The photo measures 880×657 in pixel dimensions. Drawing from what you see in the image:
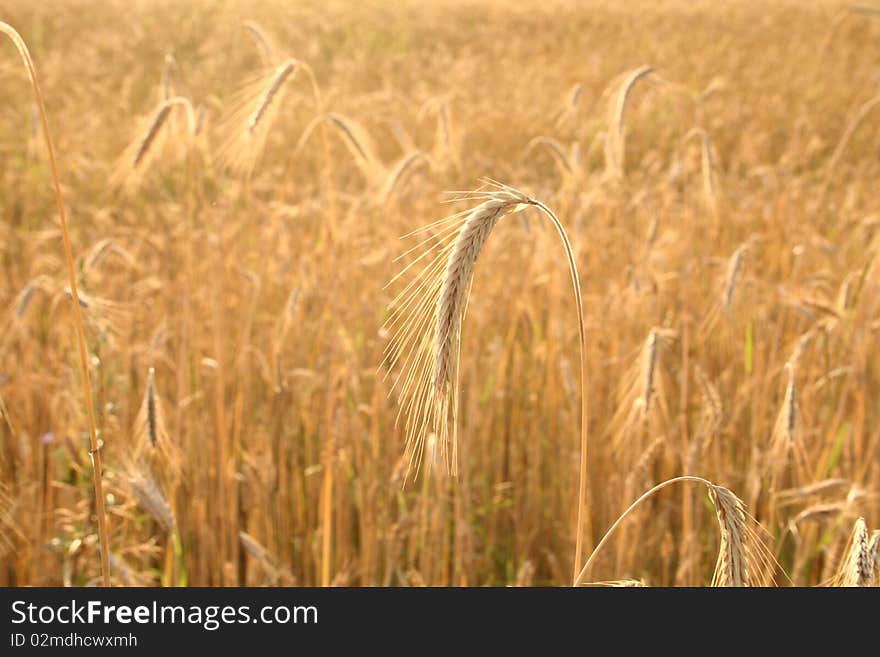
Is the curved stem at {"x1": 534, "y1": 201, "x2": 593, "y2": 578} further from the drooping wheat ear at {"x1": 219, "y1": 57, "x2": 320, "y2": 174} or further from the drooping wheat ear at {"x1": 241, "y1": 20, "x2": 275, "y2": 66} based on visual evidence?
the drooping wheat ear at {"x1": 241, "y1": 20, "x2": 275, "y2": 66}

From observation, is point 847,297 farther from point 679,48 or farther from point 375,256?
point 679,48

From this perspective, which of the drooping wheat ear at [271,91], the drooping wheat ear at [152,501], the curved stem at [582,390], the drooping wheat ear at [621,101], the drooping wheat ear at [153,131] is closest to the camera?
the curved stem at [582,390]

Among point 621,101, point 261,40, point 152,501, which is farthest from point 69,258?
point 261,40

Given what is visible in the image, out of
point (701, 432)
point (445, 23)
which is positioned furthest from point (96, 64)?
point (701, 432)

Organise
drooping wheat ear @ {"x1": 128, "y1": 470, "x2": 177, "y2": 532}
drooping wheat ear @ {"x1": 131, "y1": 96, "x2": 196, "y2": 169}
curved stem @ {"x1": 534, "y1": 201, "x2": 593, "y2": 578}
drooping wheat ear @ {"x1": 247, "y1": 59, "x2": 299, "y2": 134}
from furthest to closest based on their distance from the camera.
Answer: drooping wheat ear @ {"x1": 131, "y1": 96, "x2": 196, "y2": 169} → drooping wheat ear @ {"x1": 247, "y1": 59, "x2": 299, "y2": 134} → drooping wheat ear @ {"x1": 128, "y1": 470, "x2": 177, "y2": 532} → curved stem @ {"x1": 534, "y1": 201, "x2": 593, "y2": 578}

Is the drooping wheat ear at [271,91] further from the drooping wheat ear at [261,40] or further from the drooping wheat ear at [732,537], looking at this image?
the drooping wheat ear at [732,537]

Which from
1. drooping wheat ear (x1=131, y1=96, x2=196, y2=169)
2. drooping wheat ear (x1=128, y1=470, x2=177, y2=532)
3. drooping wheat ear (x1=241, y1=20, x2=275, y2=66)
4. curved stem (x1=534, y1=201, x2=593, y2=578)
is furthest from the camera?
drooping wheat ear (x1=241, y1=20, x2=275, y2=66)

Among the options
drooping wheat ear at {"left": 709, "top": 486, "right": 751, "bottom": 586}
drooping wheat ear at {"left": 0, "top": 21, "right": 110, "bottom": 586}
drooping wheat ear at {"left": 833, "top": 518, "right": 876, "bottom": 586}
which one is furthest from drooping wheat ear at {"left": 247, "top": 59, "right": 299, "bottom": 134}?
drooping wheat ear at {"left": 833, "top": 518, "right": 876, "bottom": 586}

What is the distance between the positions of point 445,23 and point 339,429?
43.1 ft

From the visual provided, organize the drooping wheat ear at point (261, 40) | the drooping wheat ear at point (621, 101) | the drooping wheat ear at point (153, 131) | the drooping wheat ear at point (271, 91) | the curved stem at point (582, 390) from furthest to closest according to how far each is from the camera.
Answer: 1. the drooping wheat ear at point (261, 40)
2. the drooping wheat ear at point (621, 101)
3. the drooping wheat ear at point (153, 131)
4. the drooping wheat ear at point (271, 91)
5. the curved stem at point (582, 390)

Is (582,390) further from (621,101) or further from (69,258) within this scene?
(621,101)

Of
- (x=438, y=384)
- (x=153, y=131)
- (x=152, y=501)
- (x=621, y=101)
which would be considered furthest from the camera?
(x=621, y=101)

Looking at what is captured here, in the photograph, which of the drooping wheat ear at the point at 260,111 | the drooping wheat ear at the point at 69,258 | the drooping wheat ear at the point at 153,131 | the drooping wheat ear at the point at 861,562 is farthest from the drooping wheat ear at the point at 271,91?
the drooping wheat ear at the point at 861,562

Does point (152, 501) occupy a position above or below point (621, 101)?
below
